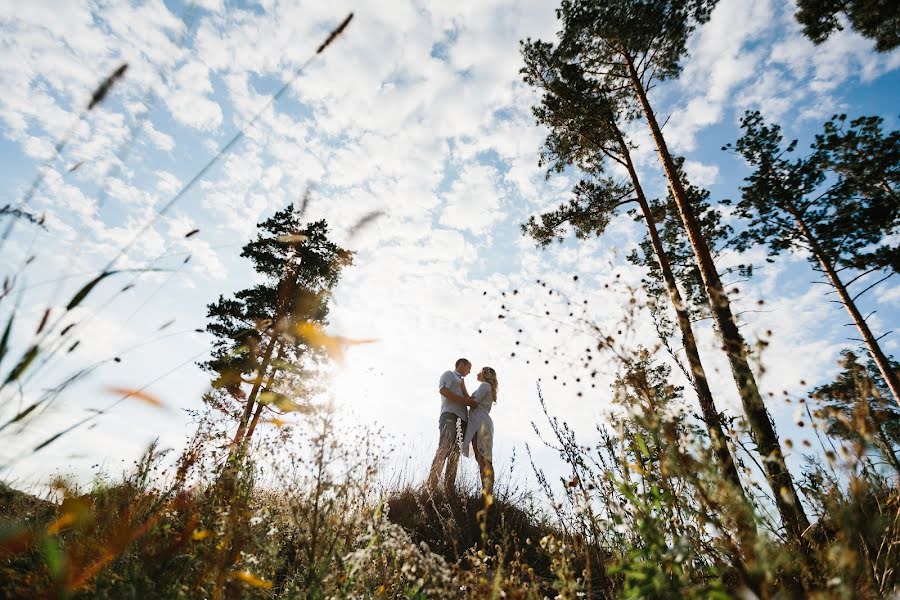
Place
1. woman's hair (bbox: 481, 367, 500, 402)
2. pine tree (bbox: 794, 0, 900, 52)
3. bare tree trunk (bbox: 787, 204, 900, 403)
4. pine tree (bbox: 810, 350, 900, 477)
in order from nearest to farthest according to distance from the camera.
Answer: pine tree (bbox: 810, 350, 900, 477), pine tree (bbox: 794, 0, 900, 52), woman's hair (bbox: 481, 367, 500, 402), bare tree trunk (bbox: 787, 204, 900, 403)

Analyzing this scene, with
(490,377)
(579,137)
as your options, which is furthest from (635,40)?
(490,377)

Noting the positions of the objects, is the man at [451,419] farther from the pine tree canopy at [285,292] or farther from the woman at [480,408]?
the pine tree canopy at [285,292]

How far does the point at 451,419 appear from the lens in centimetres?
691

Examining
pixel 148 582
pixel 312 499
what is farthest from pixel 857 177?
pixel 148 582

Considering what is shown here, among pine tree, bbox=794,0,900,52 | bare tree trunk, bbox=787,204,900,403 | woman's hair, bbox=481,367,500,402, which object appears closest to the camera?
pine tree, bbox=794,0,900,52

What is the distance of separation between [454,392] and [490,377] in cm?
70

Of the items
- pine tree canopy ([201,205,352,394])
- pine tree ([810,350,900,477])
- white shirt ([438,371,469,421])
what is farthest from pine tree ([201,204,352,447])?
pine tree ([810,350,900,477])

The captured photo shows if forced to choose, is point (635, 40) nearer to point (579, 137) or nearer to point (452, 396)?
point (579, 137)

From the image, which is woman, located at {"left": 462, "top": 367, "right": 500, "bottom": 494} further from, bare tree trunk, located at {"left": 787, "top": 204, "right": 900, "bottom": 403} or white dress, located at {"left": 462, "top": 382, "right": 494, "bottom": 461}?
bare tree trunk, located at {"left": 787, "top": 204, "right": 900, "bottom": 403}

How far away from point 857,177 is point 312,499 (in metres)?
12.2

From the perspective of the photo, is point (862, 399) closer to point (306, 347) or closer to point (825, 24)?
point (825, 24)

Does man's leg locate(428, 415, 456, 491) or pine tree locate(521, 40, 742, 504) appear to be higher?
pine tree locate(521, 40, 742, 504)

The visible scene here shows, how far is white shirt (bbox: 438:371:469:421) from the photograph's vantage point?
698 centimetres

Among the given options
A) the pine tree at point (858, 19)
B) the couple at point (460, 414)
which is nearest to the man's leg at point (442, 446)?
the couple at point (460, 414)
